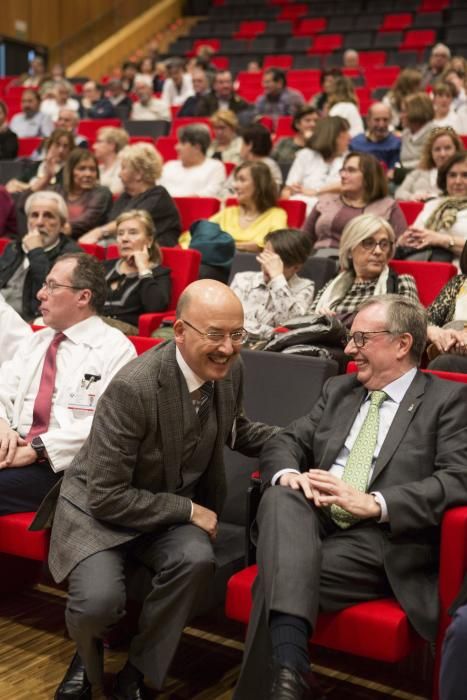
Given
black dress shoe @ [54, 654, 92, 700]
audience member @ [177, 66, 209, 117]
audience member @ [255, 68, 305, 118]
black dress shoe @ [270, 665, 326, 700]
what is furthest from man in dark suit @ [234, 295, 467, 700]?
audience member @ [177, 66, 209, 117]

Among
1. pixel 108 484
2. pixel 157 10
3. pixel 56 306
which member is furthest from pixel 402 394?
pixel 157 10

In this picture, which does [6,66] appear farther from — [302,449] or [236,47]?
[302,449]

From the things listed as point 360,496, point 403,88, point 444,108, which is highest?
point 403,88

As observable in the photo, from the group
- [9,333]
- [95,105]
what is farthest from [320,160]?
[95,105]

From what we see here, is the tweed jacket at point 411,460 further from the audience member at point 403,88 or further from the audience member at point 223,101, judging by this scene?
the audience member at point 223,101

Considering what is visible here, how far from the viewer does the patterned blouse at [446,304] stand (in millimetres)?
2668

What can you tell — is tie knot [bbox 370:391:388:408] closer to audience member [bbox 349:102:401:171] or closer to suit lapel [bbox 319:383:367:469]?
suit lapel [bbox 319:383:367:469]

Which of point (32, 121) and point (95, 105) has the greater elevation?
point (95, 105)

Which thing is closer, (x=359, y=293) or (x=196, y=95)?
(x=359, y=293)

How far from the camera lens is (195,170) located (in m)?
4.81

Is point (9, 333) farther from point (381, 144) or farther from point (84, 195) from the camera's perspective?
point (381, 144)

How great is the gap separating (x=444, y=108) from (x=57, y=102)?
3.56 meters

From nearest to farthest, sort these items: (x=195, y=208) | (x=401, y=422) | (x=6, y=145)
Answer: (x=401, y=422), (x=195, y=208), (x=6, y=145)

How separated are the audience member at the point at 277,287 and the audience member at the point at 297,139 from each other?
2225 millimetres
